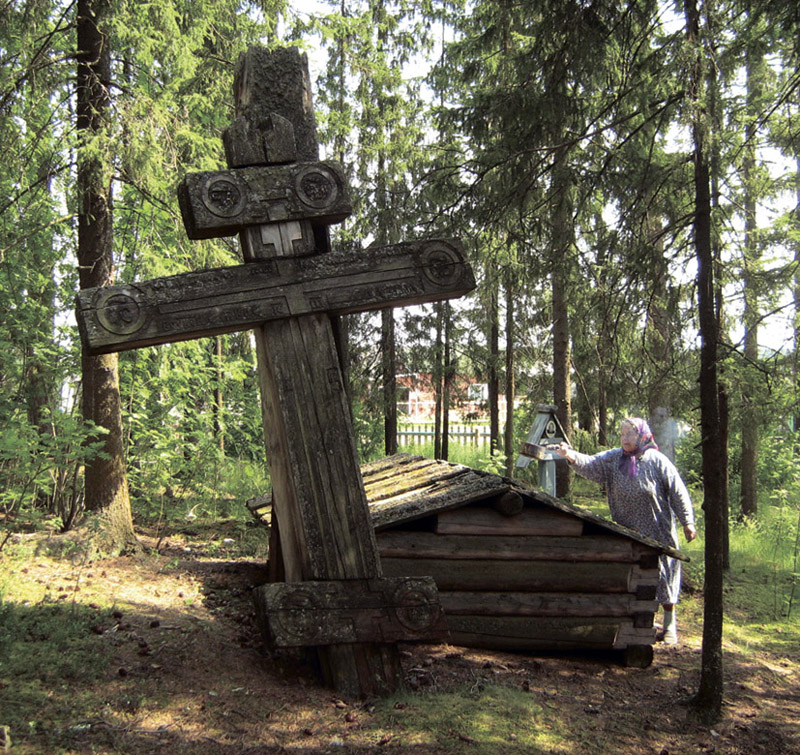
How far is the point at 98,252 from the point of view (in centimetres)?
710

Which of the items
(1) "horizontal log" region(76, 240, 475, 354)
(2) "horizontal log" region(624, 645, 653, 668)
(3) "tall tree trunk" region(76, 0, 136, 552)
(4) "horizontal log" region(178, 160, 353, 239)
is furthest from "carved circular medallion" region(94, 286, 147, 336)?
(2) "horizontal log" region(624, 645, 653, 668)

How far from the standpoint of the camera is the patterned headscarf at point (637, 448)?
6371 mm

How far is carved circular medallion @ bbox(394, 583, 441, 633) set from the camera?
11.7 feet

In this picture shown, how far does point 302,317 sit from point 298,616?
61.6 inches

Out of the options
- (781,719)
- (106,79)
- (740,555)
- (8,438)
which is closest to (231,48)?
(106,79)

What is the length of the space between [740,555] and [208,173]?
35.1 ft

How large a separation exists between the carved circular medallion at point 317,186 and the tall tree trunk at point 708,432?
8.00ft

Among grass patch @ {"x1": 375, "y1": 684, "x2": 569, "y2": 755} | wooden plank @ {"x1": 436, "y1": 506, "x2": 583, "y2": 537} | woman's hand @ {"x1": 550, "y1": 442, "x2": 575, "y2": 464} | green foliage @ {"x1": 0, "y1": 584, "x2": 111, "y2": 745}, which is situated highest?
woman's hand @ {"x1": 550, "y1": 442, "x2": 575, "y2": 464}

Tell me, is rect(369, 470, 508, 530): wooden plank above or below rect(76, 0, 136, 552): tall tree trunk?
below

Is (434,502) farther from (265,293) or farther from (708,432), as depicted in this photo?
(265,293)

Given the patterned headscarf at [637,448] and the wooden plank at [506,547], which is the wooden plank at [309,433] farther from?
the patterned headscarf at [637,448]

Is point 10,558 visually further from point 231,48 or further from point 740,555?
point 740,555

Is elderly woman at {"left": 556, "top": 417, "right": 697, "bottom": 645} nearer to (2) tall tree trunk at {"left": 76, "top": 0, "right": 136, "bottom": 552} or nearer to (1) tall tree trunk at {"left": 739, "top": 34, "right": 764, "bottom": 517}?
(1) tall tree trunk at {"left": 739, "top": 34, "right": 764, "bottom": 517}

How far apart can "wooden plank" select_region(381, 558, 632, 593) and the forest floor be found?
541mm
